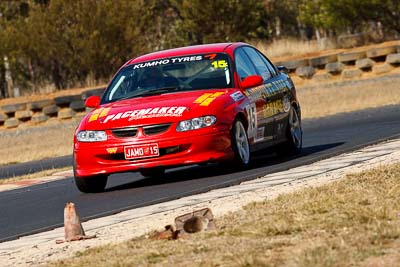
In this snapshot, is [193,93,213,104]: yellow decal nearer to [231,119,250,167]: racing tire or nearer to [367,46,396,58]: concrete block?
[231,119,250,167]: racing tire

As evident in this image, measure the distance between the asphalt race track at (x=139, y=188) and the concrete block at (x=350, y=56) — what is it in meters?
15.0

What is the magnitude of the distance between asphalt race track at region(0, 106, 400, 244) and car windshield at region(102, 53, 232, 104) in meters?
0.96

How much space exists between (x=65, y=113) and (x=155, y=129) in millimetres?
19748

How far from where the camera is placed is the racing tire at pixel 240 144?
1306 cm

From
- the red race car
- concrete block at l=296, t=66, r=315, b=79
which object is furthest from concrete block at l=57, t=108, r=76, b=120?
the red race car

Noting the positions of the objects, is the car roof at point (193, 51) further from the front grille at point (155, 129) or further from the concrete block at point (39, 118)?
the concrete block at point (39, 118)

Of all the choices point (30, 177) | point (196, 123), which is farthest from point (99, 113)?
point (30, 177)

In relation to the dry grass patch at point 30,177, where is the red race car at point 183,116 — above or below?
above

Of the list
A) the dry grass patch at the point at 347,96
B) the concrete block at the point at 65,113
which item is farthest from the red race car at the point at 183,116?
the concrete block at the point at 65,113

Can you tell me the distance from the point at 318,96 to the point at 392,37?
9.02 meters

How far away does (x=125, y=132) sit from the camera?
12.9m

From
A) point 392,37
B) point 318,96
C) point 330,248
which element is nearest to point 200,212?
point 330,248

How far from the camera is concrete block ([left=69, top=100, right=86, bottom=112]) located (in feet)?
105

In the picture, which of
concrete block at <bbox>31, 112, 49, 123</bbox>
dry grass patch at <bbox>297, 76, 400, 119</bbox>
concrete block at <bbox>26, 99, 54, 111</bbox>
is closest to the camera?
dry grass patch at <bbox>297, 76, 400, 119</bbox>
